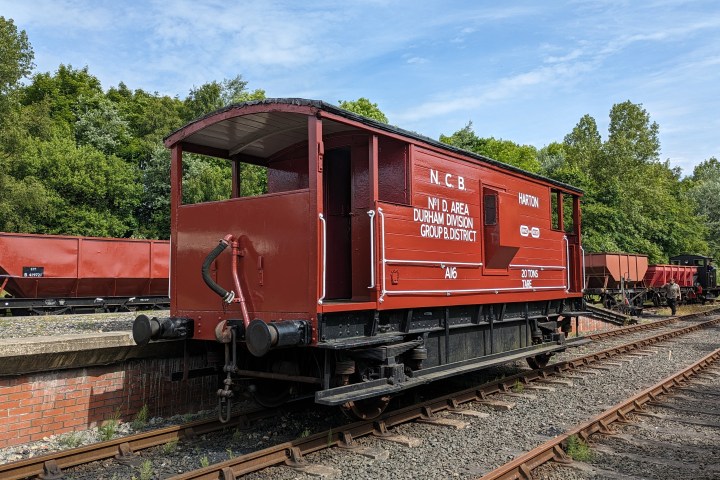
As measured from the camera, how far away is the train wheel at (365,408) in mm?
6051

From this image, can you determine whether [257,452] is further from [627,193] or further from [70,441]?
[627,193]

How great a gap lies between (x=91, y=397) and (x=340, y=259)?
332 centimetres

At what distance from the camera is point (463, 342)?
7629 mm

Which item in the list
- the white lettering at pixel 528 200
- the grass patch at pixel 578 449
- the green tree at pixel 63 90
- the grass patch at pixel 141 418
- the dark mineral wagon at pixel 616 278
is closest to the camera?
the grass patch at pixel 578 449

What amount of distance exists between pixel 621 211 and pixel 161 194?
28.0 meters

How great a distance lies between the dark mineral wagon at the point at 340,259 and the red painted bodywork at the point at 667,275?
2121 cm

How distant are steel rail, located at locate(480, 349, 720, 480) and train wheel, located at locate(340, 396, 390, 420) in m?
1.77

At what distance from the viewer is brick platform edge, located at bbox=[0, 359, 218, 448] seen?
5656 millimetres

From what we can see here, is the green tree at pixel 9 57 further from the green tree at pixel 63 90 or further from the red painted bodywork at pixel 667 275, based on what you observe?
the red painted bodywork at pixel 667 275

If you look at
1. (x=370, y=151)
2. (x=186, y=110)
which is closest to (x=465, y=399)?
(x=370, y=151)

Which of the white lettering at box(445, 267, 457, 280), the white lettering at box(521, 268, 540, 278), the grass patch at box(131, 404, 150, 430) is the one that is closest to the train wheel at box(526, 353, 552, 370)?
the white lettering at box(521, 268, 540, 278)

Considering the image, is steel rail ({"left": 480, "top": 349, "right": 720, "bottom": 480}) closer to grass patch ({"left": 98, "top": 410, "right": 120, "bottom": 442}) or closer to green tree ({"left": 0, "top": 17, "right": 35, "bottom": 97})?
grass patch ({"left": 98, "top": 410, "right": 120, "bottom": 442})

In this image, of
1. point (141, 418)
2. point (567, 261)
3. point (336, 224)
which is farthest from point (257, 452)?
point (567, 261)

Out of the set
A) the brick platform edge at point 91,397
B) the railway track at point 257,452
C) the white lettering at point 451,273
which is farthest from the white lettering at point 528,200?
the brick platform edge at point 91,397
